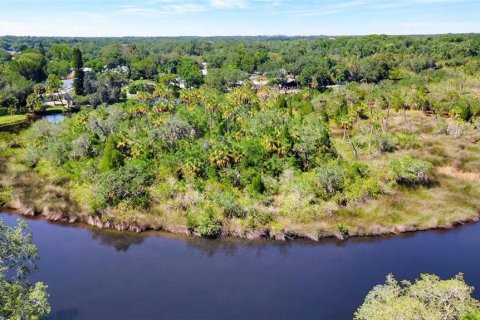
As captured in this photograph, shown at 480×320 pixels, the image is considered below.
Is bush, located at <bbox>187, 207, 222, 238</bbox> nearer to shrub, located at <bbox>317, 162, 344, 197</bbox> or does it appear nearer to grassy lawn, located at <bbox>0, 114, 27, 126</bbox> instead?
shrub, located at <bbox>317, 162, 344, 197</bbox>

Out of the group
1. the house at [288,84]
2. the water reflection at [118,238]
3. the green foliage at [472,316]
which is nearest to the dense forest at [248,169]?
the water reflection at [118,238]

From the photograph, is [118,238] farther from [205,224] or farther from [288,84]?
[288,84]

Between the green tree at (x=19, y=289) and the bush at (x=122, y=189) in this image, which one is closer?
the green tree at (x=19, y=289)

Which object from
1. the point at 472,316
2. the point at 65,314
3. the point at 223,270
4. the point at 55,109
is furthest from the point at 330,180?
the point at 55,109

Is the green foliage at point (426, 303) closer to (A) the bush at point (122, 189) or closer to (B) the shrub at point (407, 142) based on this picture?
(A) the bush at point (122, 189)

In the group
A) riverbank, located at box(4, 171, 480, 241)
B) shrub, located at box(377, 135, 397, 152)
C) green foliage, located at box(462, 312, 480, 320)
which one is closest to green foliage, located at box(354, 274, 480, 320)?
green foliage, located at box(462, 312, 480, 320)

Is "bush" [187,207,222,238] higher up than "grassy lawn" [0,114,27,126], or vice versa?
"grassy lawn" [0,114,27,126]

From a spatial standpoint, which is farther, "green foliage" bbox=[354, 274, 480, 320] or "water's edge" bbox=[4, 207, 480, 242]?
"water's edge" bbox=[4, 207, 480, 242]

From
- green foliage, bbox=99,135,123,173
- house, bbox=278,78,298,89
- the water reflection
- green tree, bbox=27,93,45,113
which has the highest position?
house, bbox=278,78,298,89
